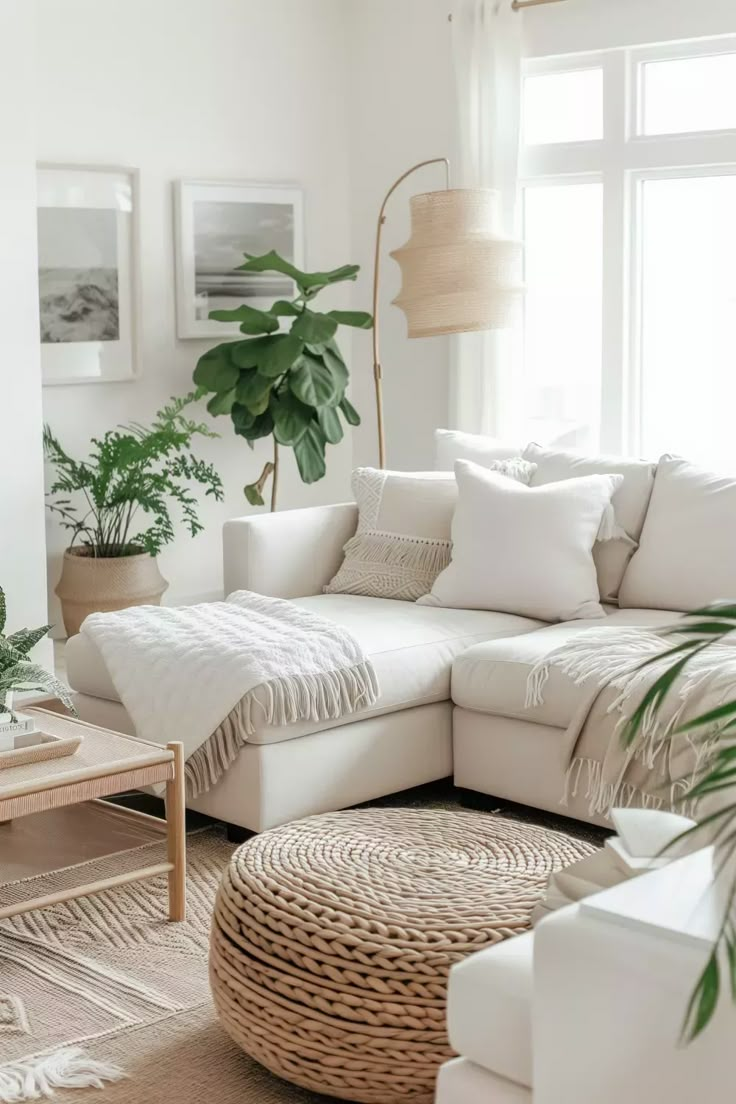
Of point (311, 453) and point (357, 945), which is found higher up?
point (311, 453)

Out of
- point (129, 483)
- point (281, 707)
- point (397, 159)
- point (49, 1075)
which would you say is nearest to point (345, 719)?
point (281, 707)

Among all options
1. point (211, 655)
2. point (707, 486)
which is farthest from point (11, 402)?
point (707, 486)

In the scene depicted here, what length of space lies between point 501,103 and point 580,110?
32 cm

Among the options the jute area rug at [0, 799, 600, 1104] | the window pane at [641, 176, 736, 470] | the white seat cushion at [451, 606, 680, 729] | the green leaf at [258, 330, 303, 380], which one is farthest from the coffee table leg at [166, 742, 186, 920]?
the window pane at [641, 176, 736, 470]

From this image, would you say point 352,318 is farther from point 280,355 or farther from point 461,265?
point 461,265

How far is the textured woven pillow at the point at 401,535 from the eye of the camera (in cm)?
430

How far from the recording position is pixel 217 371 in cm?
564

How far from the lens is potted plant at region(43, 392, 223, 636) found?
5.41m

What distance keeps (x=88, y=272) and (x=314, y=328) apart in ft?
3.17

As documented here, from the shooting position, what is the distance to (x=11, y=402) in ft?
15.9

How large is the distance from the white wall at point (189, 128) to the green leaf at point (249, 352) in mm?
508

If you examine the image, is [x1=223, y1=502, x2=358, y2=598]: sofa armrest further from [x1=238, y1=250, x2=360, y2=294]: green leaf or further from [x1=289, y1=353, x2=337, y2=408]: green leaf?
[x1=238, y1=250, x2=360, y2=294]: green leaf

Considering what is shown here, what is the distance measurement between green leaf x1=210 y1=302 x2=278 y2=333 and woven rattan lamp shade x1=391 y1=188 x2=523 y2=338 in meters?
0.84

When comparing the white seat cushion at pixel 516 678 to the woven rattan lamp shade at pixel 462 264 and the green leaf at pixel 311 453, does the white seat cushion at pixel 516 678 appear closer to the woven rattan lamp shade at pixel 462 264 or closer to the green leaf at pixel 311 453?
the woven rattan lamp shade at pixel 462 264
